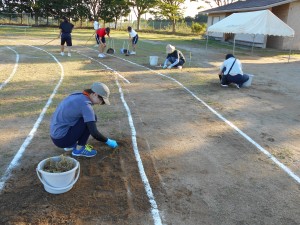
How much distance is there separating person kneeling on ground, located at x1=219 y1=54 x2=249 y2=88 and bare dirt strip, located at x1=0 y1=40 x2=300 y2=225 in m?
0.88

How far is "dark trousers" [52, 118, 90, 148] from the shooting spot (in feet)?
13.8

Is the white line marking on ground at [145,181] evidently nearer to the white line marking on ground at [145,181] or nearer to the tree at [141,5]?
the white line marking on ground at [145,181]

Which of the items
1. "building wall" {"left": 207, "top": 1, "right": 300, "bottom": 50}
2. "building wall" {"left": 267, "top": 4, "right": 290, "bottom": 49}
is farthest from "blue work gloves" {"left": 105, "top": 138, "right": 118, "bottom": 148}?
"building wall" {"left": 267, "top": 4, "right": 290, "bottom": 49}

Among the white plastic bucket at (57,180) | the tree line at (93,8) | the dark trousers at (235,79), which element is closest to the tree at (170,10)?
the tree line at (93,8)

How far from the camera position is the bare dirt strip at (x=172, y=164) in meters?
3.39

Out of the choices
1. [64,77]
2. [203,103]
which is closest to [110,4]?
[64,77]

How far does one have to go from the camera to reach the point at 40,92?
26.3 ft

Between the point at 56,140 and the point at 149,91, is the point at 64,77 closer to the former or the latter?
the point at 149,91

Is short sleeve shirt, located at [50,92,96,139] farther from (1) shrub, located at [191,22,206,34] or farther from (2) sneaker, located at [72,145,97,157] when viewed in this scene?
(1) shrub, located at [191,22,206,34]

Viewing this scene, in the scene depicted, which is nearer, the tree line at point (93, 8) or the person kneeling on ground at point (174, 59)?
the person kneeling on ground at point (174, 59)

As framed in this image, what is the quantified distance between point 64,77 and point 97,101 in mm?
6292

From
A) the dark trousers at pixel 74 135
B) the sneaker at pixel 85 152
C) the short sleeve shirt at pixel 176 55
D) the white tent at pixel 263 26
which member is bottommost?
the sneaker at pixel 85 152

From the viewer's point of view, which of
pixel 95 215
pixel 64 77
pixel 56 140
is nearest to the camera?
pixel 95 215

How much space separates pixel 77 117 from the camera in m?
4.12
